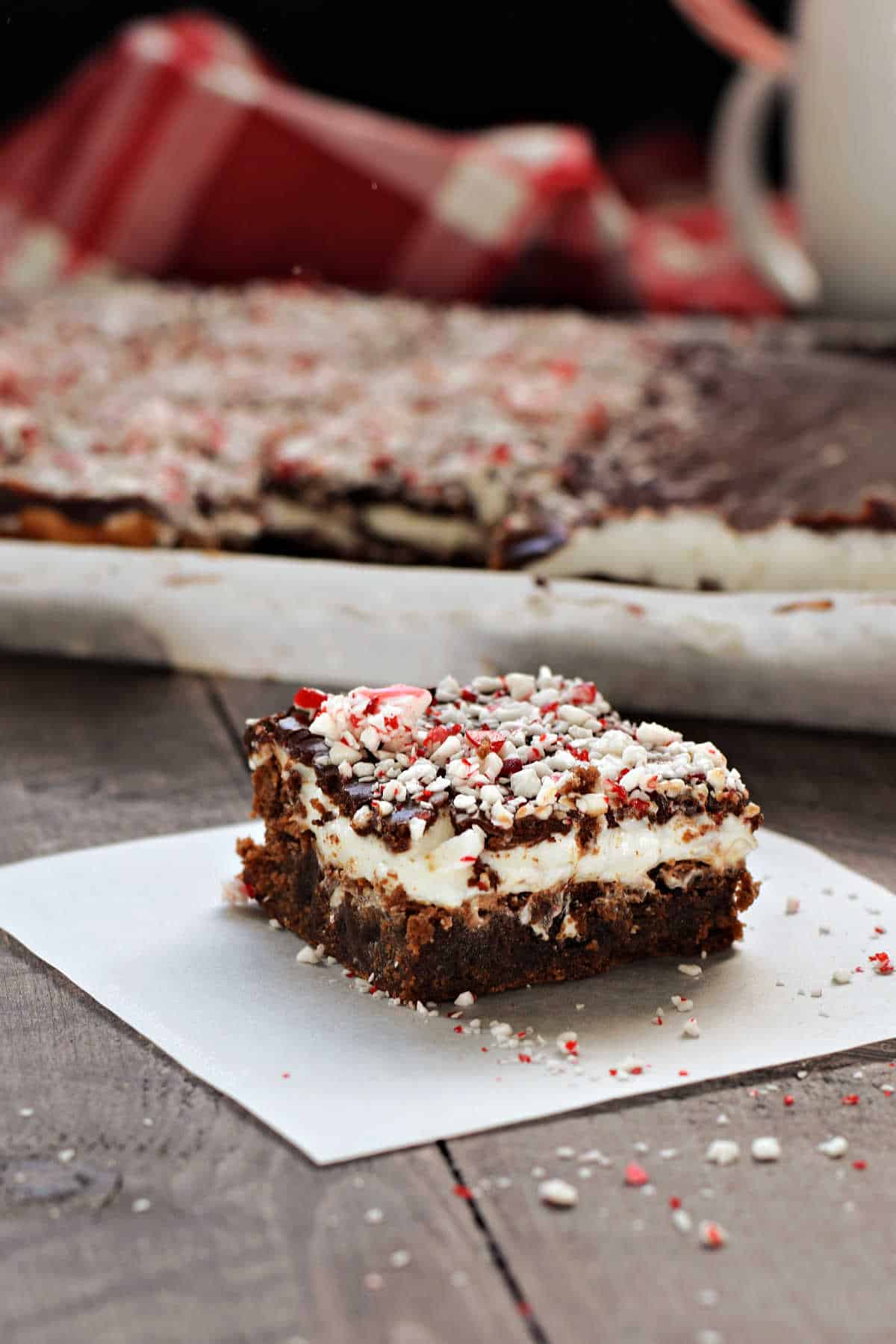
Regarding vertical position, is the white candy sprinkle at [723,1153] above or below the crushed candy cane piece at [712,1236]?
below

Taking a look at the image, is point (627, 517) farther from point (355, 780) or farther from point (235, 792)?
point (355, 780)

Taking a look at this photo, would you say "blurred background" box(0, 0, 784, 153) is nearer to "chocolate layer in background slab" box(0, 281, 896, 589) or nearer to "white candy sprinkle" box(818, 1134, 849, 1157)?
"chocolate layer in background slab" box(0, 281, 896, 589)

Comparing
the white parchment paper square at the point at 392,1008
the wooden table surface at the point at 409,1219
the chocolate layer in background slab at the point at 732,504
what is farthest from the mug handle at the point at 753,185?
the wooden table surface at the point at 409,1219

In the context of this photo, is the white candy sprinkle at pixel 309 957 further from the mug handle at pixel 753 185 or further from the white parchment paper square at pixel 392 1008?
the mug handle at pixel 753 185

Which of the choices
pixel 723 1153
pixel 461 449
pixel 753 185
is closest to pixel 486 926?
pixel 723 1153

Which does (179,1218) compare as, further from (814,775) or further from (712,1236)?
(814,775)

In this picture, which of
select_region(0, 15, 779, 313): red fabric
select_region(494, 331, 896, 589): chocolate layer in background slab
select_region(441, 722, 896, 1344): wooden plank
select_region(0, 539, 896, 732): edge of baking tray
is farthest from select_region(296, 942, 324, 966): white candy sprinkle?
select_region(0, 15, 779, 313): red fabric
